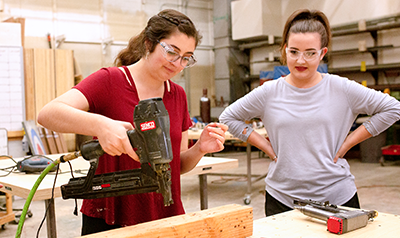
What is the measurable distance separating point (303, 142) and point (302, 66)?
33 centimetres

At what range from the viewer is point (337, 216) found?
125 cm

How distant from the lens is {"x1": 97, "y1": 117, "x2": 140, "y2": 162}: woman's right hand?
1.01 meters

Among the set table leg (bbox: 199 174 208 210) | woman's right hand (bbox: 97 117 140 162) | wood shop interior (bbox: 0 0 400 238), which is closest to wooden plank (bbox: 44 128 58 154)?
wood shop interior (bbox: 0 0 400 238)

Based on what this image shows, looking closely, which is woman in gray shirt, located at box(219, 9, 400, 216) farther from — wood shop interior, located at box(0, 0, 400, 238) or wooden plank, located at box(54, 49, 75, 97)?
wooden plank, located at box(54, 49, 75, 97)

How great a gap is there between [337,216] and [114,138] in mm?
783

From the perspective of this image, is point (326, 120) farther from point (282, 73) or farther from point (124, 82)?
point (282, 73)

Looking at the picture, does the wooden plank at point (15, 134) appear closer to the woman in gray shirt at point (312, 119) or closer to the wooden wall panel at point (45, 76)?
the wooden wall panel at point (45, 76)

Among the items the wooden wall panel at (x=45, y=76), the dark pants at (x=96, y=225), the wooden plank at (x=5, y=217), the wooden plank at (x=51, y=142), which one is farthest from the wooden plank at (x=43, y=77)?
the dark pants at (x=96, y=225)

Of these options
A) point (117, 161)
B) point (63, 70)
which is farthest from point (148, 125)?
point (63, 70)

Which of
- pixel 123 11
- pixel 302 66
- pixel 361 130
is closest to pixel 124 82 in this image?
pixel 302 66

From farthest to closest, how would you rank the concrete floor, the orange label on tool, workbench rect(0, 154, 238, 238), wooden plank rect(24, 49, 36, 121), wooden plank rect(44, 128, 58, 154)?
wooden plank rect(24, 49, 36, 121) → wooden plank rect(44, 128, 58, 154) → the concrete floor → workbench rect(0, 154, 238, 238) → the orange label on tool

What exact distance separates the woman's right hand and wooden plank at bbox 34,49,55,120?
6361 mm

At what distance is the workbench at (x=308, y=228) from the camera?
1227 millimetres

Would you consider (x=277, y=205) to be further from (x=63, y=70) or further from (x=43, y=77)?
(x=63, y=70)
